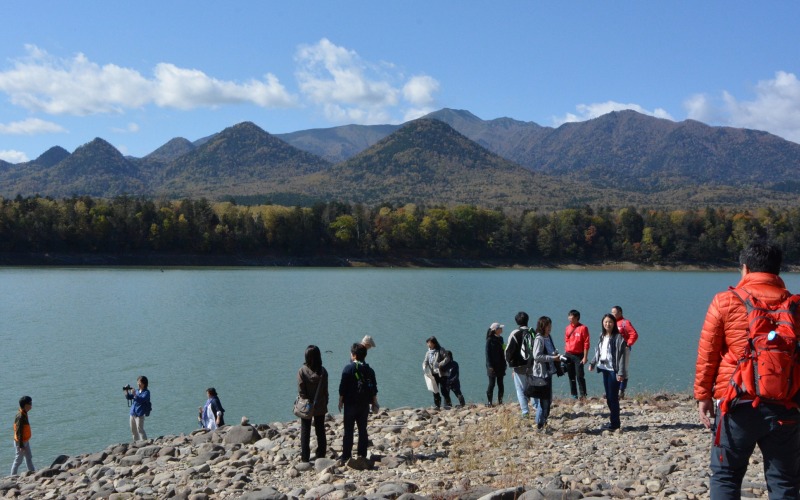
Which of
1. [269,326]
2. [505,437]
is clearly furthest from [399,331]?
[505,437]

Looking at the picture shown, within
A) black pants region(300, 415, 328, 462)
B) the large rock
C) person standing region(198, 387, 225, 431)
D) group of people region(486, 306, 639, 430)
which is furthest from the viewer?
person standing region(198, 387, 225, 431)

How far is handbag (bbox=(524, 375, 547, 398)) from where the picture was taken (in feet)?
33.3

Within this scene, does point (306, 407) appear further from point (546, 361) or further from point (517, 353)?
point (546, 361)

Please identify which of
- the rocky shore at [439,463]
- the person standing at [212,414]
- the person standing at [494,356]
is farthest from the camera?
the person standing at [494,356]

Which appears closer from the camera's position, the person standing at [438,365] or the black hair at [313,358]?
the black hair at [313,358]

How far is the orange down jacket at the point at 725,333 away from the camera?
4.66m

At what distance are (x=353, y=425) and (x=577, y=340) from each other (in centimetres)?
593

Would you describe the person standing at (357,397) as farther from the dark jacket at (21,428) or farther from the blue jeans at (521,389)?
the dark jacket at (21,428)

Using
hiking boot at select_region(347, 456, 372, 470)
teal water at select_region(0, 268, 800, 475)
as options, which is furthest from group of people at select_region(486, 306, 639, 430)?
teal water at select_region(0, 268, 800, 475)

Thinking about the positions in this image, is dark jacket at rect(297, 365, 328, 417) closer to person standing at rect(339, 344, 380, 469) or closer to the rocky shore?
person standing at rect(339, 344, 380, 469)

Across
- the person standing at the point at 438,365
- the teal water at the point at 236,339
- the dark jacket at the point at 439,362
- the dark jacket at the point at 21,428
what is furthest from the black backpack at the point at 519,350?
the dark jacket at the point at 21,428

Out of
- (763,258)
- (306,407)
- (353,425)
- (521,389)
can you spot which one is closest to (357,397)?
(353,425)

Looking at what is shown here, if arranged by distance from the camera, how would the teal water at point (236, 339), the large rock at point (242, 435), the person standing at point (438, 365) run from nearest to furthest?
the large rock at point (242, 435), the person standing at point (438, 365), the teal water at point (236, 339)

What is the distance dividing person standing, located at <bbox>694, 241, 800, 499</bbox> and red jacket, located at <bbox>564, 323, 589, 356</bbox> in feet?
27.8
